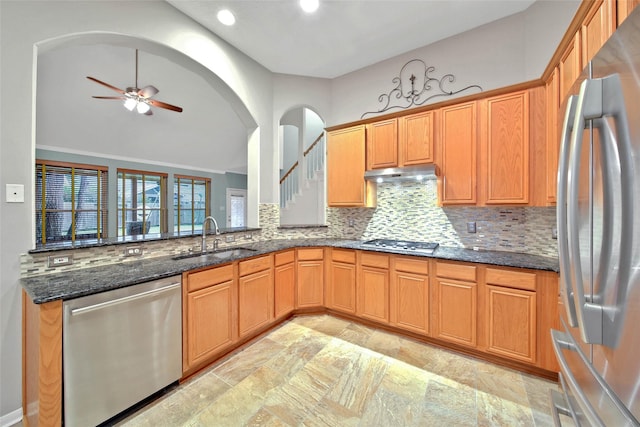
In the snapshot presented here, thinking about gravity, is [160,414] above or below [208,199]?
below

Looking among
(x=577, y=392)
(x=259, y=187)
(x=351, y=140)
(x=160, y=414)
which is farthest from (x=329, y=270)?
(x=577, y=392)

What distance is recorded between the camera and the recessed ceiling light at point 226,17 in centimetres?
259

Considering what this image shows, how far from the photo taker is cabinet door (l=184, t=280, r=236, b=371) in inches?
79.2

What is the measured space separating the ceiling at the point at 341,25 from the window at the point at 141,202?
4.73 metres

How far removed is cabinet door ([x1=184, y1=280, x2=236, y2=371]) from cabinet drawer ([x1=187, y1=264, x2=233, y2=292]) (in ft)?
0.12

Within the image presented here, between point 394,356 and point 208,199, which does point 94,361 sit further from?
point 208,199

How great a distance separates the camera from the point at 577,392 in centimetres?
80

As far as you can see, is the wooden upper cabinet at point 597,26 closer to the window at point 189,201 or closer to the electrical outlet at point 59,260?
the electrical outlet at point 59,260

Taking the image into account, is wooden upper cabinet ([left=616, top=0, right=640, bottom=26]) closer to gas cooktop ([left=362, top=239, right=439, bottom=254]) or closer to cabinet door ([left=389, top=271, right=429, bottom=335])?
gas cooktop ([left=362, top=239, right=439, bottom=254])

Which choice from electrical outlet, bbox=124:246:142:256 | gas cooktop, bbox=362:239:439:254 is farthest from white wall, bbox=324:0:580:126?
electrical outlet, bbox=124:246:142:256

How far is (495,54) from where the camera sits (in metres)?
2.73

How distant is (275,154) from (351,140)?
1.12 metres

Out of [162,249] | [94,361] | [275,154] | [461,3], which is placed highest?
[461,3]

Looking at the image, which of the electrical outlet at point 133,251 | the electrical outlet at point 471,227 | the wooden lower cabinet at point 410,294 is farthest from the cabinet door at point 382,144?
the electrical outlet at point 133,251
